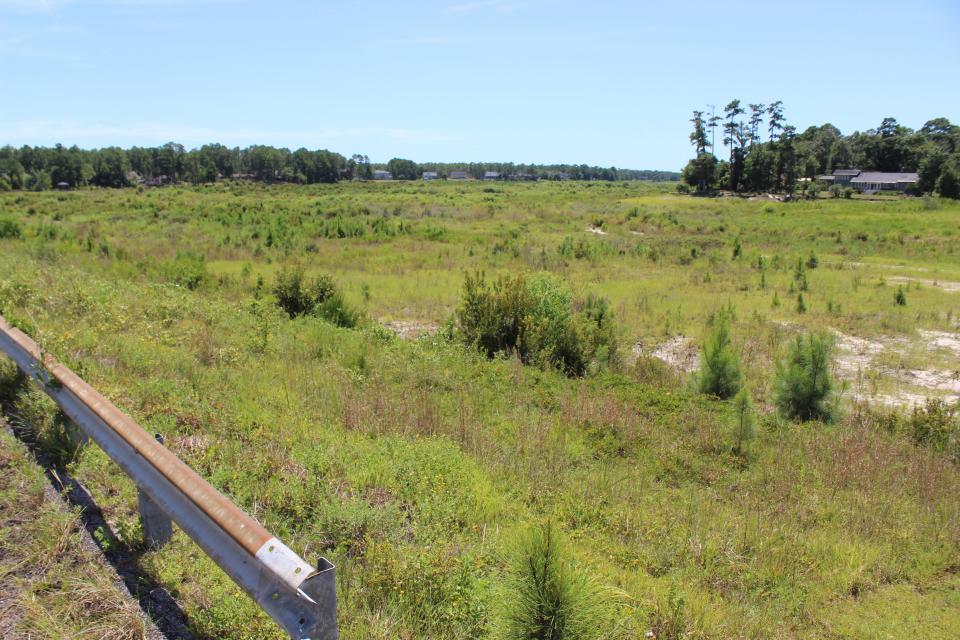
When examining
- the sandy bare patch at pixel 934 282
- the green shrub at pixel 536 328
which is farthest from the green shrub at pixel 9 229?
the sandy bare patch at pixel 934 282

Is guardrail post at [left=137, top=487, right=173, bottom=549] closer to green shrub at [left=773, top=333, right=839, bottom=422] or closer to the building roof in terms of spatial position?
green shrub at [left=773, top=333, right=839, bottom=422]

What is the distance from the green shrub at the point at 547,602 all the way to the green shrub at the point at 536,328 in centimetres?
651

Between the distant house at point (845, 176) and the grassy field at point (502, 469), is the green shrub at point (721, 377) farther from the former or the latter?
the distant house at point (845, 176)

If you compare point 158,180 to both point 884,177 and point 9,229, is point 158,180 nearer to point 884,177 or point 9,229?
point 9,229

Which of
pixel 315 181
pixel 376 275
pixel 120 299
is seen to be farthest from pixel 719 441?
pixel 315 181

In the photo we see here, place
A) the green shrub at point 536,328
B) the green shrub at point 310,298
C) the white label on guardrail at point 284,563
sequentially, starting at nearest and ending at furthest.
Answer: the white label on guardrail at point 284,563 < the green shrub at point 536,328 < the green shrub at point 310,298

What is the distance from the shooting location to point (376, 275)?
21906 mm

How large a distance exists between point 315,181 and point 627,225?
95150 millimetres

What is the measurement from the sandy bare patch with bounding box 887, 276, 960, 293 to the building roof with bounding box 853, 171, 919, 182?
73.1 meters

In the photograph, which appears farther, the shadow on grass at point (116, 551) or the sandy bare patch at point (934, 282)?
the sandy bare patch at point (934, 282)

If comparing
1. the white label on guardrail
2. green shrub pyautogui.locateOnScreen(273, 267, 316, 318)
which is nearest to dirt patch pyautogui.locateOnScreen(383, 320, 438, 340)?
green shrub pyautogui.locateOnScreen(273, 267, 316, 318)

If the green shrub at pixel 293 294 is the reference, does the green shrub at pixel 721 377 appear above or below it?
below

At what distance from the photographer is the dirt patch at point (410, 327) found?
13.4m

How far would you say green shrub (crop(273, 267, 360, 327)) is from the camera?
1228 centimetres
